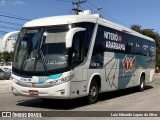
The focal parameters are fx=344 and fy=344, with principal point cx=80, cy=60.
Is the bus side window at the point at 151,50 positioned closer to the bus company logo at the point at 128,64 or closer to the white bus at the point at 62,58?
the bus company logo at the point at 128,64

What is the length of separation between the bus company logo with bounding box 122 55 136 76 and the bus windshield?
593cm

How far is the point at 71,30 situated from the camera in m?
11.0

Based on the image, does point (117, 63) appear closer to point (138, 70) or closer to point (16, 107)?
point (138, 70)

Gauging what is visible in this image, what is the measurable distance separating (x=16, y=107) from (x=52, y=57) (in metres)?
2.11

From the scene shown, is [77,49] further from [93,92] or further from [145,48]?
[145,48]

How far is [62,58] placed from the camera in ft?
37.0

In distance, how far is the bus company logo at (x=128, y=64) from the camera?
16875 millimetres

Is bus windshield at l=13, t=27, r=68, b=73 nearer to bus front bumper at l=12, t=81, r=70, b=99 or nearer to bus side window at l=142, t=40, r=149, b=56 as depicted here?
bus front bumper at l=12, t=81, r=70, b=99

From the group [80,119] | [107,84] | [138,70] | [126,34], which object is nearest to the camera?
[80,119]

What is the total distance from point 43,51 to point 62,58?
2.41 feet

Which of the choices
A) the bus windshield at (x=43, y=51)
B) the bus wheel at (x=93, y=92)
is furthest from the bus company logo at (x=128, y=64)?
the bus windshield at (x=43, y=51)

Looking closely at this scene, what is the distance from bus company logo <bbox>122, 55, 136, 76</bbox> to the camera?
16.9 metres

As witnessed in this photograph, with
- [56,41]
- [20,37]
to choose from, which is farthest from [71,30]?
[20,37]

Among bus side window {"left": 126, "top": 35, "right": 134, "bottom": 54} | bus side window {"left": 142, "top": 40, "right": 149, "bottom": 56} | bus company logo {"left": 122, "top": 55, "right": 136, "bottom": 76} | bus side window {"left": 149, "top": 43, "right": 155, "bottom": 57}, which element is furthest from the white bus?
bus side window {"left": 149, "top": 43, "right": 155, "bottom": 57}
